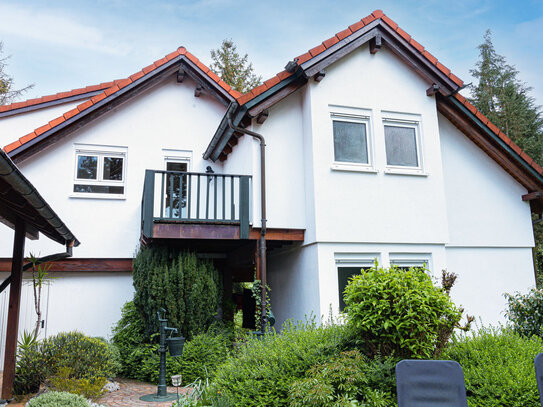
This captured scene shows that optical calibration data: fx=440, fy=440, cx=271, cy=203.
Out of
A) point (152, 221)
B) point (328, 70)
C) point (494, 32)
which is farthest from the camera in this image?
point (494, 32)

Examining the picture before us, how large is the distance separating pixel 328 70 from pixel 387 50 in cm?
161

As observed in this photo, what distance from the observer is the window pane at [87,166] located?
422 inches

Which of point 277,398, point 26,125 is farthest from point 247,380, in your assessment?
point 26,125

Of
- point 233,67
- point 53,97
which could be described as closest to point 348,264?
point 53,97

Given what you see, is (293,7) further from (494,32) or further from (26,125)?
(494,32)

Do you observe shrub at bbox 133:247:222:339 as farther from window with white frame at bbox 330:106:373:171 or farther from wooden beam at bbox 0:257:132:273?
window with white frame at bbox 330:106:373:171

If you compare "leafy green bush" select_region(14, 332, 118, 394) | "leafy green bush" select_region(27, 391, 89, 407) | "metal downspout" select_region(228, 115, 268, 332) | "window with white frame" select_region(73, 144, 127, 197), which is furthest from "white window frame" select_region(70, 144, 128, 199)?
"leafy green bush" select_region(27, 391, 89, 407)

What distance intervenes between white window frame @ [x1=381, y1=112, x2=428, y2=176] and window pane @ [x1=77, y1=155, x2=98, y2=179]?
6921 mm

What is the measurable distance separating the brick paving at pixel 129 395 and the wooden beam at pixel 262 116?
521cm

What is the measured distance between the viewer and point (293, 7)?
557 inches

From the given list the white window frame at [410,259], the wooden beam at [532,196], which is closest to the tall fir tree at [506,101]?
the wooden beam at [532,196]

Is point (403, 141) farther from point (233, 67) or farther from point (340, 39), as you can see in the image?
point (233, 67)

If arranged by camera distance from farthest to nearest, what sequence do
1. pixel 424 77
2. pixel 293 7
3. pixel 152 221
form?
1. pixel 293 7
2. pixel 424 77
3. pixel 152 221

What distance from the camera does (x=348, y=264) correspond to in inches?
340
